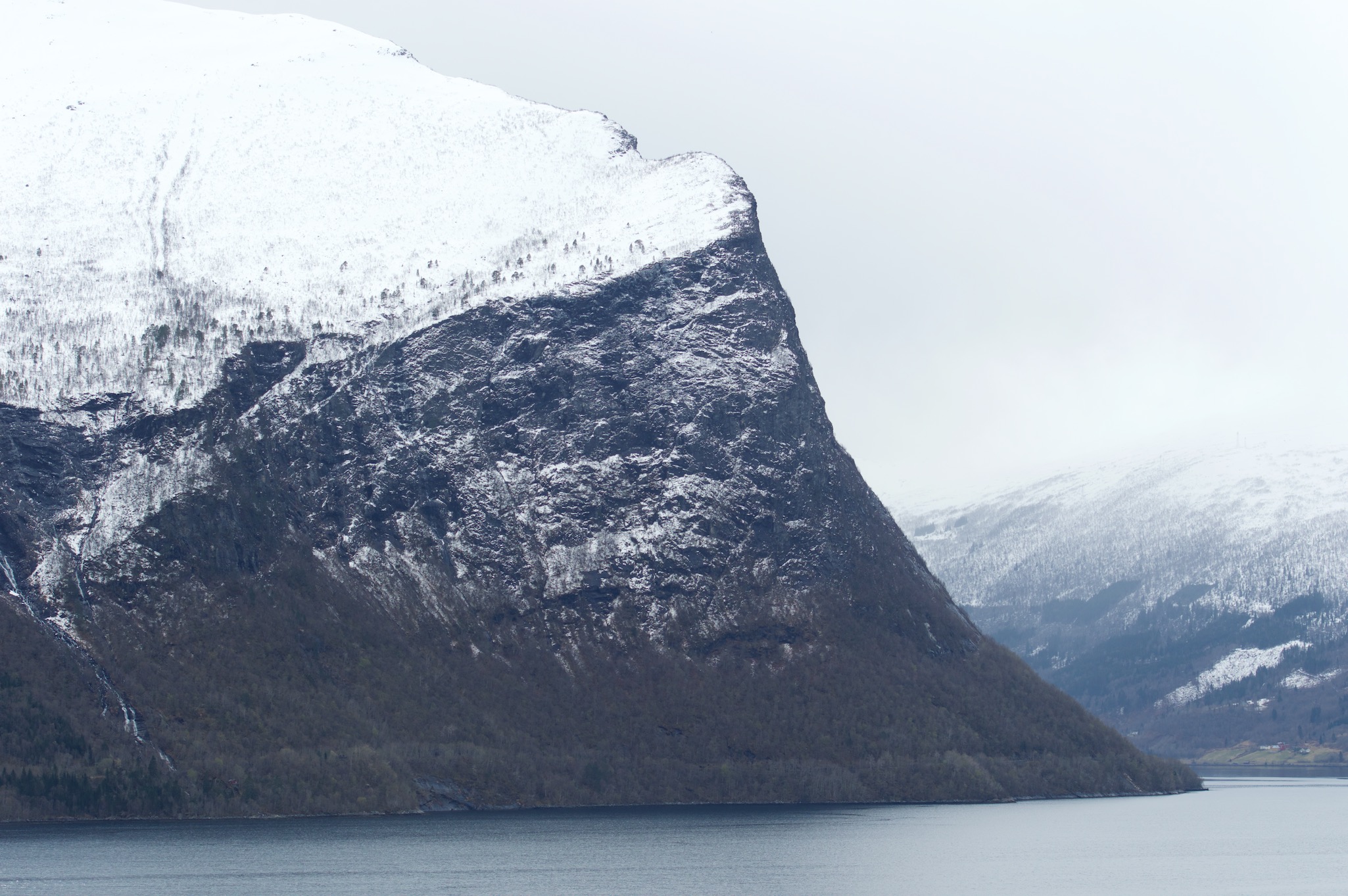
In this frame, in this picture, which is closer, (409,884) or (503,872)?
(409,884)

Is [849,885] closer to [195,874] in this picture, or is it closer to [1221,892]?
[1221,892]

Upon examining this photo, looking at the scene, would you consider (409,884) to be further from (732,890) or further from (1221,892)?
(1221,892)

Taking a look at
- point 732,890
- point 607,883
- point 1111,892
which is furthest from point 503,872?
point 1111,892

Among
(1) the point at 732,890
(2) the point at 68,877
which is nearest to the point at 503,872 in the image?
(1) the point at 732,890

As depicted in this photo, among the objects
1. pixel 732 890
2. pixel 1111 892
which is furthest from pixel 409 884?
pixel 1111 892

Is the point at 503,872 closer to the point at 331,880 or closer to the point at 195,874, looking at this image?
the point at 331,880

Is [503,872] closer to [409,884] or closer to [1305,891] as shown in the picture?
[409,884]

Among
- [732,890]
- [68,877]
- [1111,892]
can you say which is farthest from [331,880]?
[1111,892]
